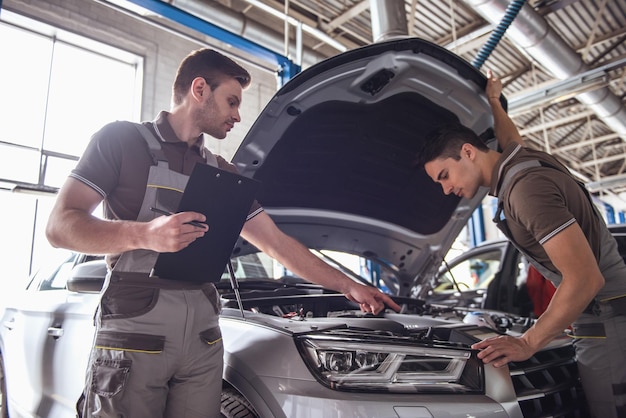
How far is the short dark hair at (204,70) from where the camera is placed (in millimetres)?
1676

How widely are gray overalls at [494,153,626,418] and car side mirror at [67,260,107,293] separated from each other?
162 centimetres

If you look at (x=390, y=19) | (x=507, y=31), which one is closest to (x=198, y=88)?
(x=390, y=19)

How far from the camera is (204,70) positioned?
1677 mm

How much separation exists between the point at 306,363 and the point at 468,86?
1.48 m

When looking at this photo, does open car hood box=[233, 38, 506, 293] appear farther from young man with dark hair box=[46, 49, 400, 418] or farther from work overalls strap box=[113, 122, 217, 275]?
work overalls strap box=[113, 122, 217, 275]

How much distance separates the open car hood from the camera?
2008mm

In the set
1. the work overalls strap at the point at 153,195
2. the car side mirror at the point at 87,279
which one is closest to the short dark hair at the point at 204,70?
the work overalls strap at the point at 153,195

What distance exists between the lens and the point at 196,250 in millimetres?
1427

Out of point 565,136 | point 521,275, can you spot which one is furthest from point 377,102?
point 565,136

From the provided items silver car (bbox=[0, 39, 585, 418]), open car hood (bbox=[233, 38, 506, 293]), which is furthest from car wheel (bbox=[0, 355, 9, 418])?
open car hood (bbox=[233, 38, 506, 293])

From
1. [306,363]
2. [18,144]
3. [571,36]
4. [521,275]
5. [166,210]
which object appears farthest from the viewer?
[571,36]

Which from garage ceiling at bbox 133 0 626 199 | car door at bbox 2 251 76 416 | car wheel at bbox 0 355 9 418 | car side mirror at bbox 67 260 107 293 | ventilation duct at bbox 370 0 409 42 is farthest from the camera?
garage ceiling at bbox 133 0 626 199

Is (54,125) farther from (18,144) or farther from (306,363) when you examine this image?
(306,363)

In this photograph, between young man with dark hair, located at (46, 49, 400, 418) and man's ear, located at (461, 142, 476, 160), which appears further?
man's ear, located at (461, 142, 476, 160)
